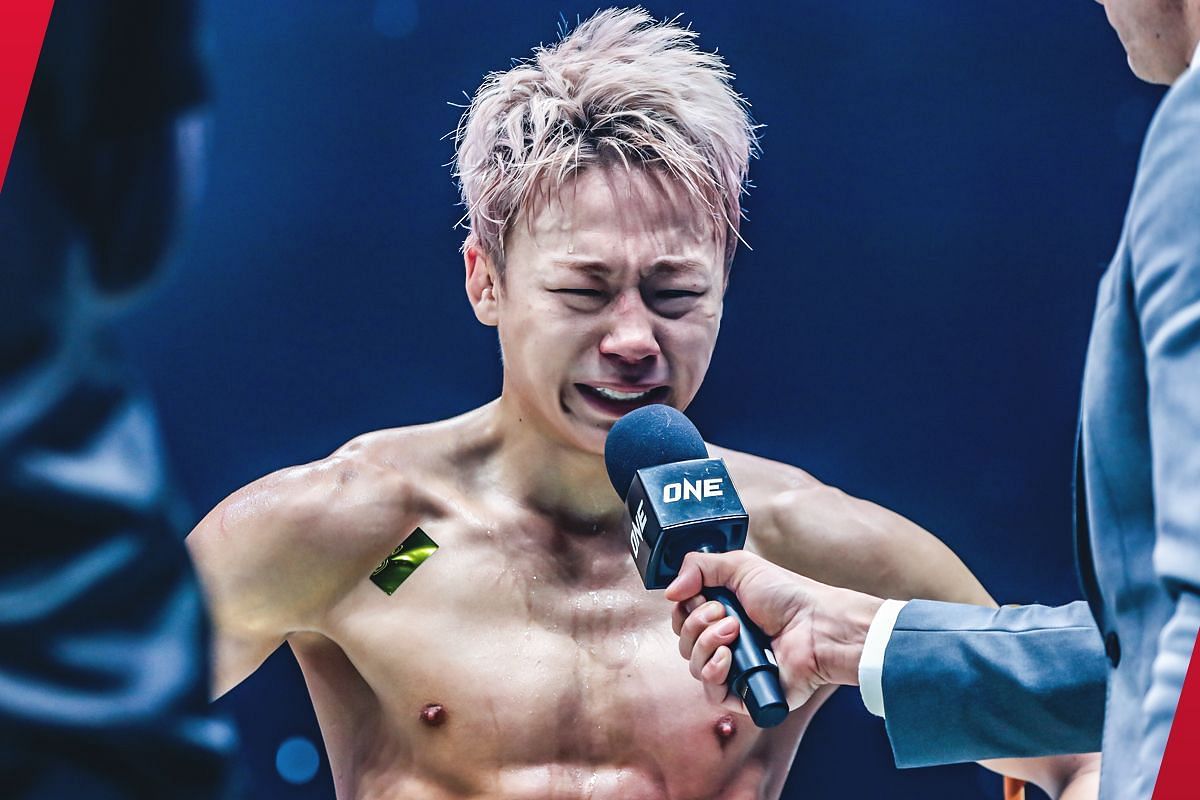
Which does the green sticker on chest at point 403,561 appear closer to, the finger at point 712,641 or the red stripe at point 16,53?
the finger at point 712,641

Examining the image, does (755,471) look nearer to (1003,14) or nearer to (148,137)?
(1003,14)

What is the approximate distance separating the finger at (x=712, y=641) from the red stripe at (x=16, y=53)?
0.80 meters

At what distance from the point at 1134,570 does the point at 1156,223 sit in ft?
0.86

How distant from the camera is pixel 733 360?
2541mm

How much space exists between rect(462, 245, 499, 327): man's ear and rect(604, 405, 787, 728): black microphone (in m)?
0.60

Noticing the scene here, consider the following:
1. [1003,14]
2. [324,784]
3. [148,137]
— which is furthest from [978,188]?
[148,137]

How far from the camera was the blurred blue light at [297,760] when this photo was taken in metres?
2.49

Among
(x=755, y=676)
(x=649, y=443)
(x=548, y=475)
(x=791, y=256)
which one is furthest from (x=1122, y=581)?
(x=791, y=256)

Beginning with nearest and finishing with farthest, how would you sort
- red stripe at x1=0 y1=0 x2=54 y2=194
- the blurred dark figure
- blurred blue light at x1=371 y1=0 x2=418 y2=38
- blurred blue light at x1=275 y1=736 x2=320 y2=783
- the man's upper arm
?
the blurred dark figure → red stripe at x1=0 y1=0 x2=54 y2=194 → the man's upper arm → blurred blue light at x1=371 y1=0 x2=418 y2=38 → blurred blue light at x1=275 y1=736 x2=320 y2=783

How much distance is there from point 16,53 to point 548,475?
1.45 meters

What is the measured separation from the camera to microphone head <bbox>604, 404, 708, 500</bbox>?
159cm

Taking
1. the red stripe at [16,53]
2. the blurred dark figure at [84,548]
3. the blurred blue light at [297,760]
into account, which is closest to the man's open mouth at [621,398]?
the blurred blue light at [297,760]

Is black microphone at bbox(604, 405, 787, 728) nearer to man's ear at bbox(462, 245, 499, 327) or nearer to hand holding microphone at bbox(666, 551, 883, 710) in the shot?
hand holding microphone at bbox(666, 551, 883, 710)

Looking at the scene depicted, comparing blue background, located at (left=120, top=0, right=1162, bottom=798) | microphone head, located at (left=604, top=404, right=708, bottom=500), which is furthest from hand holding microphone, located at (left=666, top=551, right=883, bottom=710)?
blue background, located at (left=120, top=0, right=1162, bottom=798)
